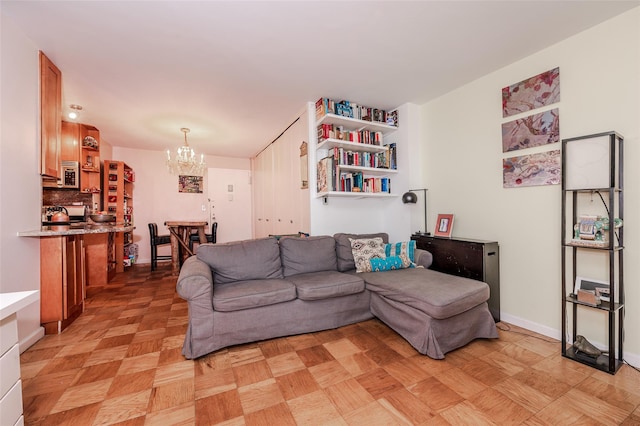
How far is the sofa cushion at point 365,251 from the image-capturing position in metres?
2.71

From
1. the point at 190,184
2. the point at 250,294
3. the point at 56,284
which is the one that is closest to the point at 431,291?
the point at 250,294

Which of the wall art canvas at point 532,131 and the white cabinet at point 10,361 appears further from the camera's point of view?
the wall art canvas at point 532,131

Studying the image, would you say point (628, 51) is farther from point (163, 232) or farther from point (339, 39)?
point (163, 232)

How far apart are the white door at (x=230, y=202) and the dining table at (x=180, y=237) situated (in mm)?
945

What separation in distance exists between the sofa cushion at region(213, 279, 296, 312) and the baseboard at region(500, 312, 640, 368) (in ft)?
6.80

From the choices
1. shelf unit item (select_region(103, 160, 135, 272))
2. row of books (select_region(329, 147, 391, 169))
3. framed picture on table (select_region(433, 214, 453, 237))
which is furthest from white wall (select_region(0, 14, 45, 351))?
framed picture on table (select_region(433, 214, 453, 237))

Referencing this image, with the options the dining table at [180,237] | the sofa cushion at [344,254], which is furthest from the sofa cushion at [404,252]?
the dining table at [180,237]

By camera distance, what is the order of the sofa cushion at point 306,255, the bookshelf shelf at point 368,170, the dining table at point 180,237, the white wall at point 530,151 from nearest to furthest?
1. the white wall at point 530,151
2. the sofa cushion at point 306,255
3. the bookshelf shelf at point 368,170
4. the dining table at point 180,237

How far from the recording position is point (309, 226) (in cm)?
338

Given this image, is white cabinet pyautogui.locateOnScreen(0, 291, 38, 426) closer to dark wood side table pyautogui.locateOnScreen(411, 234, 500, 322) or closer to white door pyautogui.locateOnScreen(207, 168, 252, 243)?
dark wood side table pyautogui.locateOnScreen(411, 234, 500, 322)

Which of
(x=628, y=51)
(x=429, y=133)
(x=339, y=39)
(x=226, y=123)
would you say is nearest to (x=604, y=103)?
Answer: (x=628, y=51)

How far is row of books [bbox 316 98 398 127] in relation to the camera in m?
3.17

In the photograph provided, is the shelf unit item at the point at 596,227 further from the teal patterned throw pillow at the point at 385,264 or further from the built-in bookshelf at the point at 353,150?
the built-in bookshelf at the point at 353,150

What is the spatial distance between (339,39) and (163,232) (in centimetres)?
527
